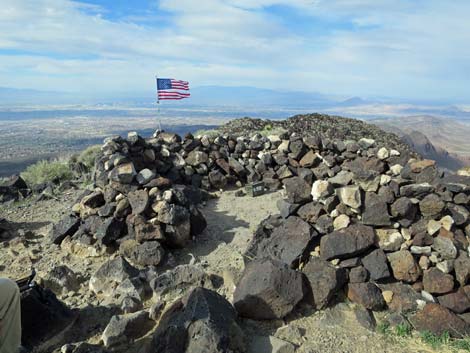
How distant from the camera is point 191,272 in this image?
698cm

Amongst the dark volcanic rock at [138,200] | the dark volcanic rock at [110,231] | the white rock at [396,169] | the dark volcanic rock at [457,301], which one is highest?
the white rock at [396,169]

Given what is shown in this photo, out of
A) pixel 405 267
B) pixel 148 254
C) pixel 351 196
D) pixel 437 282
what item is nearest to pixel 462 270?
pixel 437 282

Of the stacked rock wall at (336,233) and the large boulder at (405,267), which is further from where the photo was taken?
the large boulder at (405,267)

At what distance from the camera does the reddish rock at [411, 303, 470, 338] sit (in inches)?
224

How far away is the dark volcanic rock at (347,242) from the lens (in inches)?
268

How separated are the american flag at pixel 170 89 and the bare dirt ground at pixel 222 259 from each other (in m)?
5.91

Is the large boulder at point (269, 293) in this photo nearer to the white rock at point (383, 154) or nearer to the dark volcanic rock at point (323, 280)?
the dark volcanic rock at point (323, 280)

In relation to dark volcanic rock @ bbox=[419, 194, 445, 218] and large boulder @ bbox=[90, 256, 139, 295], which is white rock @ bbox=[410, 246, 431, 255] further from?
large boulder @ bbox=[90, 256, 139, 295]

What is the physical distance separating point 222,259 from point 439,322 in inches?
158

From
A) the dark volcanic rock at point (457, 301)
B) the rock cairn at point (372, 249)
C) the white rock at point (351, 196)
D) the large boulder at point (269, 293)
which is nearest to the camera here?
the large boulder at point (269, 293)

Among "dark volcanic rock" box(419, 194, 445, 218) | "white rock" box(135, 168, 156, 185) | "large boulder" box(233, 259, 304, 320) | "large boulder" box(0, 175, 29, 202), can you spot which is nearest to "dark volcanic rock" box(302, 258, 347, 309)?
"large boulder" box(233, 259, 304, 320)

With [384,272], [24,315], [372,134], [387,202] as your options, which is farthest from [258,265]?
[372,134]

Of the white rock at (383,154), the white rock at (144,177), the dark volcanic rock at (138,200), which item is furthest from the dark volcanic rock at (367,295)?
the white rock at (144,177)

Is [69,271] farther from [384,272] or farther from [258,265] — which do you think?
[384,272]
